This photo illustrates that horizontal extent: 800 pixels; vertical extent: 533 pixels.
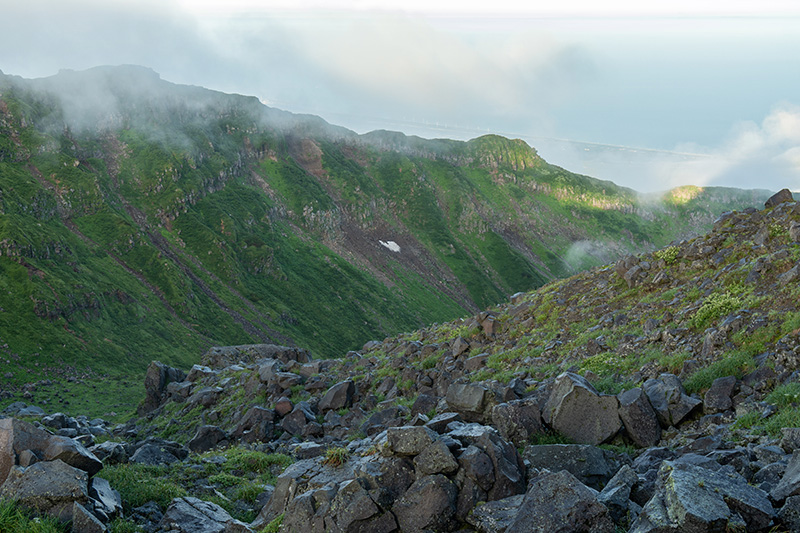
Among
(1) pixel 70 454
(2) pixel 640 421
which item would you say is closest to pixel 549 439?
(2) pixel 640 421

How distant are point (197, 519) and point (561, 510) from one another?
1008 centimetres

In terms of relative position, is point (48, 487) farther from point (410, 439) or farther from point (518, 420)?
point (518, 420)

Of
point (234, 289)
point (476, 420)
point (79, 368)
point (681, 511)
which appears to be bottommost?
point (79, 368)

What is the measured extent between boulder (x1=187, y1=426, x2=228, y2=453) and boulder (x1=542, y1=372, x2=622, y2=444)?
20.5m

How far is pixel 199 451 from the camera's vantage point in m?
29.0

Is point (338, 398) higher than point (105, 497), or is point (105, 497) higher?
point (105, 497)

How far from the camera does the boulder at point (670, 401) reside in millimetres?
15930

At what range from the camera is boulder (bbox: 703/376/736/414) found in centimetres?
1582

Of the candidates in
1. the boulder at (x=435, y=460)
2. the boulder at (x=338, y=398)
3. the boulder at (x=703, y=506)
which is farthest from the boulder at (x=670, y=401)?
the boulder at (x=338, y=398)

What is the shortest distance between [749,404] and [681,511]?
26.2 ft

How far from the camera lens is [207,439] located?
97.9 feet

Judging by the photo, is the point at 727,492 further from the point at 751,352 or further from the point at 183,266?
the point at 183,266

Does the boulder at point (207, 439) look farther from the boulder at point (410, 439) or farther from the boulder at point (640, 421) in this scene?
the boulder at point (640, 421)

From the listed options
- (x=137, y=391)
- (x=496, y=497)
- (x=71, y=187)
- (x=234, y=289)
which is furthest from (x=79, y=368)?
(x=496, y=497)
